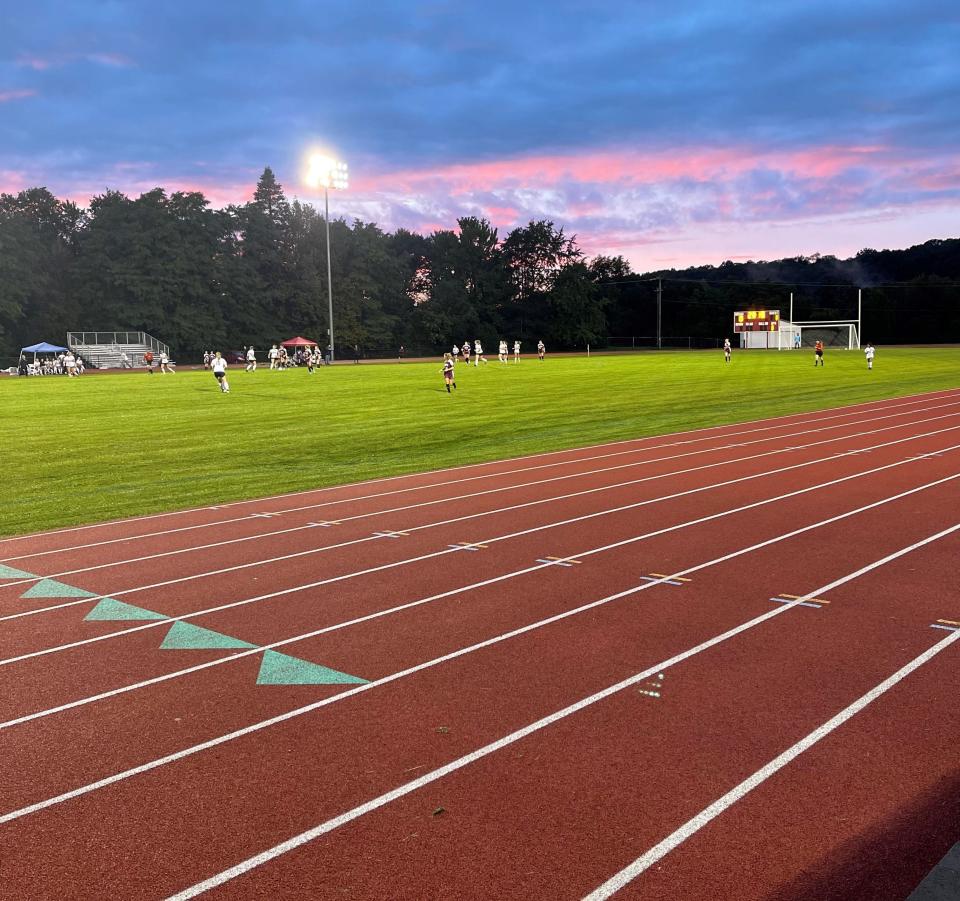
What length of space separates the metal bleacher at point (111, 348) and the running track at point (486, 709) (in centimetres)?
5687

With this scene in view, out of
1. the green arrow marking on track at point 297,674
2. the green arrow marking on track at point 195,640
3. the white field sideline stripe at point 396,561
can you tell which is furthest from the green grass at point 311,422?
the green arrow marking on track at point 297,674

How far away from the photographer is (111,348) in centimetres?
6406

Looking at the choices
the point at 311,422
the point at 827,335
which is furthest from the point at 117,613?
the point at 827,335

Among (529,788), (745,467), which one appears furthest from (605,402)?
(529,788)

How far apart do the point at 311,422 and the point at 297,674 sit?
17586 millimetres

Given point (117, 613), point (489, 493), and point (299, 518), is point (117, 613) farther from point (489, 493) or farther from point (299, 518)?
point (489, 493)

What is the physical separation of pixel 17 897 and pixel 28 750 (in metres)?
1.45

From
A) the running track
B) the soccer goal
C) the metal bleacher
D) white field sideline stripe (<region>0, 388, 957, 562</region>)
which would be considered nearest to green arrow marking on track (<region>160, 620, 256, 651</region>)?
the running track

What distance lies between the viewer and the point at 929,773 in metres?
4.39

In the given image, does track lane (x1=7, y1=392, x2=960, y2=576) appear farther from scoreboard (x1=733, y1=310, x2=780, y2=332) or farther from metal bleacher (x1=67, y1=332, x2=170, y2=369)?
scoreboard (x1=733, y1=310, x2=780, y2=332)

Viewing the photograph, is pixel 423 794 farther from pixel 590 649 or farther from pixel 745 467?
pixel 745 467

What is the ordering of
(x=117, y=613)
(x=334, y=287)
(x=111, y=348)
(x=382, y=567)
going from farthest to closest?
1. (x=334, y=287)
2. (x=111, y=348)
3. (x=382, y=567)
4. (x=117, y=613)

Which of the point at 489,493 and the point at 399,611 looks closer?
the point at 399,611

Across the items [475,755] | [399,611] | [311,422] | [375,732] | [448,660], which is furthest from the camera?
[311,422]
